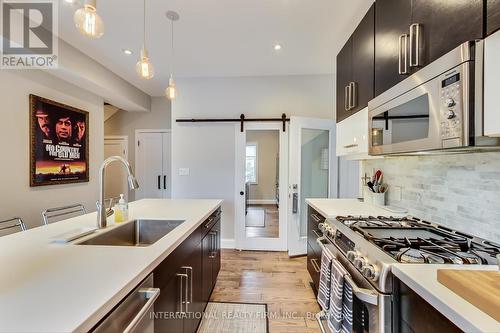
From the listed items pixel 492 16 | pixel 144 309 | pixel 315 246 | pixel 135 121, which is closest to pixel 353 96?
pixel 492 16

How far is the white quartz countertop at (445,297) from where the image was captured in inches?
27.6

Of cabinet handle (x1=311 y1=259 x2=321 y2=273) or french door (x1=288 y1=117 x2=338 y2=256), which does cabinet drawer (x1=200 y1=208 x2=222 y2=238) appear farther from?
french door (x1=288 y1=117 x2=338 y2=256)

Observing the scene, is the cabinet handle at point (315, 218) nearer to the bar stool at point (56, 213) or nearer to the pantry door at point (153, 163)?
the bar stool at point (56, 213)

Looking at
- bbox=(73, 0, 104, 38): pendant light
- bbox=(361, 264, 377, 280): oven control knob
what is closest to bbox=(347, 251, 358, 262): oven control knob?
bbox=(361, 264, 377, 280): oven control knob

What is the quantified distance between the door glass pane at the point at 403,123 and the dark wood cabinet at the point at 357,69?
0.33 meters

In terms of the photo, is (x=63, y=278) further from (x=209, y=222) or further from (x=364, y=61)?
(x=364, y=61)

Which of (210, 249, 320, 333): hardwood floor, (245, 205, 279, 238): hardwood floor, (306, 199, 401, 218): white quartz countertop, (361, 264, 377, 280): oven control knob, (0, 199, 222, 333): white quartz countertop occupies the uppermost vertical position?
(306, 199, 401, 218): white quartz countertop

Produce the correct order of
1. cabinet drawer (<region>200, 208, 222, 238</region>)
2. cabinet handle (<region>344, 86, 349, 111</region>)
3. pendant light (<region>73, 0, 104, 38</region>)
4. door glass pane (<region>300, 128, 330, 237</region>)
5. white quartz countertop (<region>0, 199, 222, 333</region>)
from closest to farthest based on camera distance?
white quartz countertop (<region>0, 199, 222, 333</region>)
pendant light (<region>73, 0, 104, 38</region>)
cabinet drawer (<region>200, 208, 222, 238</region>)
cabinet handle (<region>344, 86, 349, 111</region>)
door glass pane (<region>300, 128, 330, 237</region>)

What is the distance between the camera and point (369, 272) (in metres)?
1.20

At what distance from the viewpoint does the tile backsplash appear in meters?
1.32

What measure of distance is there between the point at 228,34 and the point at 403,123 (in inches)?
81.7

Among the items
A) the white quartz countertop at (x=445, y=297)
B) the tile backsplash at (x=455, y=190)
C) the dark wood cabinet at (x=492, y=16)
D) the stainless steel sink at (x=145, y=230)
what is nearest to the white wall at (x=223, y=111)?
the tile backsplash at (x=455, y=190)

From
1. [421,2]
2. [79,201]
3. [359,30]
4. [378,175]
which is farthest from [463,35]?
[79,201]

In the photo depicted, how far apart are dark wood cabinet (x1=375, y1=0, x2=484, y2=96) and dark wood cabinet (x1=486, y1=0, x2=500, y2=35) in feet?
0.08
